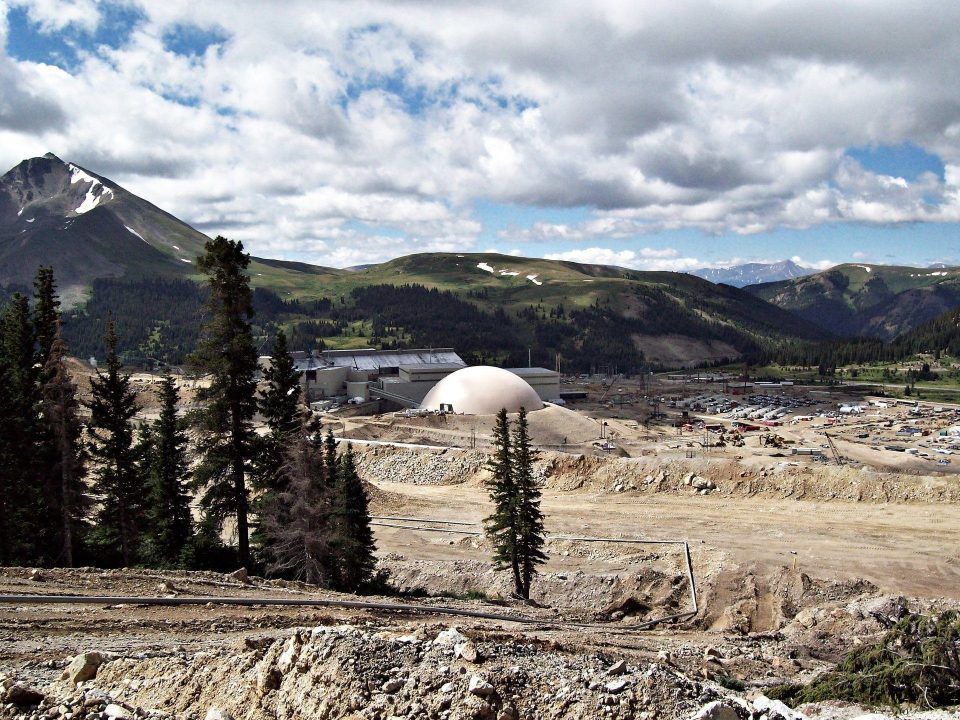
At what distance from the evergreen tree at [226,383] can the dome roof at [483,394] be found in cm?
6048

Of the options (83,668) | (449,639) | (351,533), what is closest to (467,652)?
(449,639)

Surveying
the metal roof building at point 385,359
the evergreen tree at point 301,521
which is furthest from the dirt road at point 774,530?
the metal roof building at point 385,359

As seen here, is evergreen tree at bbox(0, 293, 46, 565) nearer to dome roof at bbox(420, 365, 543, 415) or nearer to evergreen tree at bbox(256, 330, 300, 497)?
evergreen tree at bbox(256, 330, 300, 497)

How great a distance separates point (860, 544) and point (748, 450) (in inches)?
1573

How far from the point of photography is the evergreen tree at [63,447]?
2647 centimetres

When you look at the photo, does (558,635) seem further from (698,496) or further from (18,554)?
(698,496)

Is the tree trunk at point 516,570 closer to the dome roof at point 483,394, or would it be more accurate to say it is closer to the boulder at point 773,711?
the boulder at point 773,711

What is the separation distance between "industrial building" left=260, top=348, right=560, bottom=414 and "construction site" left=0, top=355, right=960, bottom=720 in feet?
3.02

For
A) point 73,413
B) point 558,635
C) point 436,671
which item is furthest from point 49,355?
point 436,671

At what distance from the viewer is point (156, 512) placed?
28.5 meters

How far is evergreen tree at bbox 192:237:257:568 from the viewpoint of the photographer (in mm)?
24250

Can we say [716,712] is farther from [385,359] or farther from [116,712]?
[385,359]

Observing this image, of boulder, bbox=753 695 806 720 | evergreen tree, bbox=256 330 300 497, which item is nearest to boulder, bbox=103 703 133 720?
boulder, bbox=753 695 806 720

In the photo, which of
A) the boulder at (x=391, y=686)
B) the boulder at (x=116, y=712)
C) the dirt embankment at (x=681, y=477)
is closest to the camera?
the boulder at (x=116, y=712)
